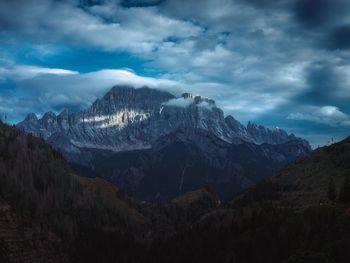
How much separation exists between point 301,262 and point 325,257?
8.59 meters

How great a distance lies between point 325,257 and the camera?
200 m

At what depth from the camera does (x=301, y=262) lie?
652 feet
